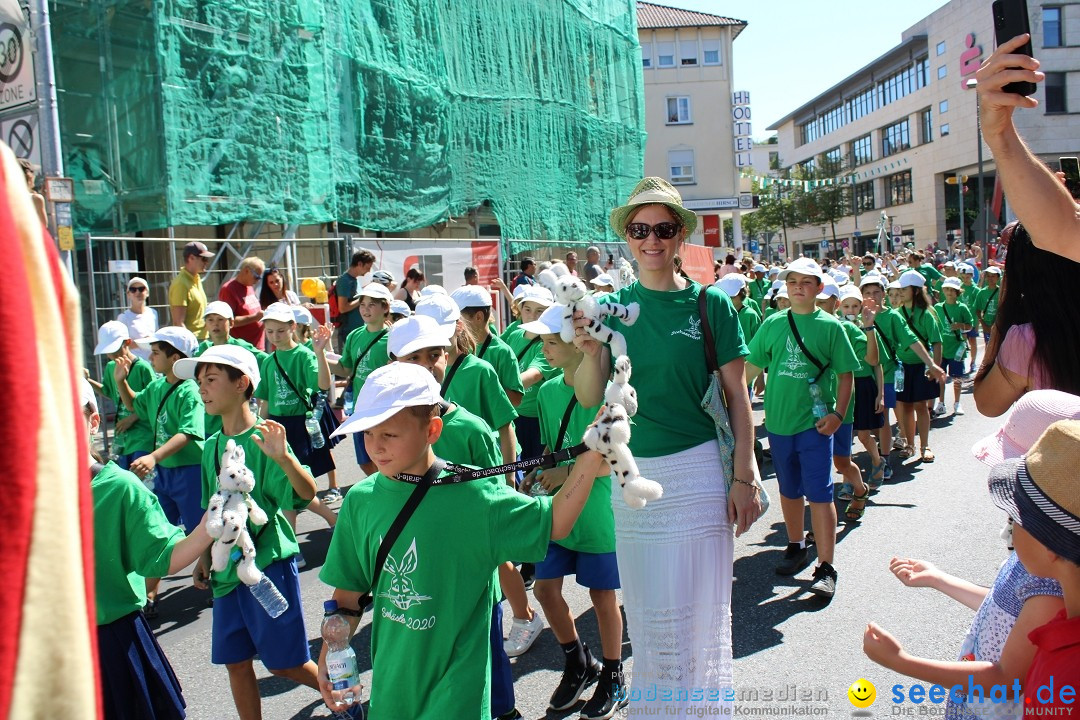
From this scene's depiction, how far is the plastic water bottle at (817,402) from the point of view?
582 centimetres

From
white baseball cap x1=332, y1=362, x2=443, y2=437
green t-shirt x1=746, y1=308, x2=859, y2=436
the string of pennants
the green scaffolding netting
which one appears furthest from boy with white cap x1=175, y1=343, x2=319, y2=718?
the string of pennants

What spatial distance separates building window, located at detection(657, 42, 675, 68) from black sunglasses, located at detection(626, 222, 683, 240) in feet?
147

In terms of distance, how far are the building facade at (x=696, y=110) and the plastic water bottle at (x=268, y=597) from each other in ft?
139

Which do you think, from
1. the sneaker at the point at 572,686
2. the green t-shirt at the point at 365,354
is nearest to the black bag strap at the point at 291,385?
the green t-shirt at the point at 365,354

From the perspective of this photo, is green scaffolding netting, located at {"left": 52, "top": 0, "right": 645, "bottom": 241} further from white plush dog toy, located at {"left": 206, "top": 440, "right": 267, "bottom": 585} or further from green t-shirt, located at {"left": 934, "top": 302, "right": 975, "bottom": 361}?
white plush dog toy, located at {"left": 206, "top": 440, "right": 267, "bottom": 585}

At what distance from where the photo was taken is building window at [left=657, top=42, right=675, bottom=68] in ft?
148

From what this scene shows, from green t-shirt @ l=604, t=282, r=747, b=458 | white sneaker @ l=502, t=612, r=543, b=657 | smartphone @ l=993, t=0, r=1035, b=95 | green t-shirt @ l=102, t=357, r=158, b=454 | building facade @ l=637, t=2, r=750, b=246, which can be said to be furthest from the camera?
building facade @ l=637, t=2, r=750, b=246

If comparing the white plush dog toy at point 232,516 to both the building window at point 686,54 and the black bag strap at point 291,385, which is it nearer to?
the black bag strap at point 291,385

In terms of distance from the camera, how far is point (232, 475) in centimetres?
317

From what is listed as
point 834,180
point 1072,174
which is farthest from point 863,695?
point 834,180

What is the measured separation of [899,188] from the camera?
6550 centimetres

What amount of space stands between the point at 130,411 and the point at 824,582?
5311mm

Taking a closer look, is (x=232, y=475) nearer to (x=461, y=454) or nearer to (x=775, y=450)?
(x=461, y=454)

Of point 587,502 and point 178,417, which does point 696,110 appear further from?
point 587,502
